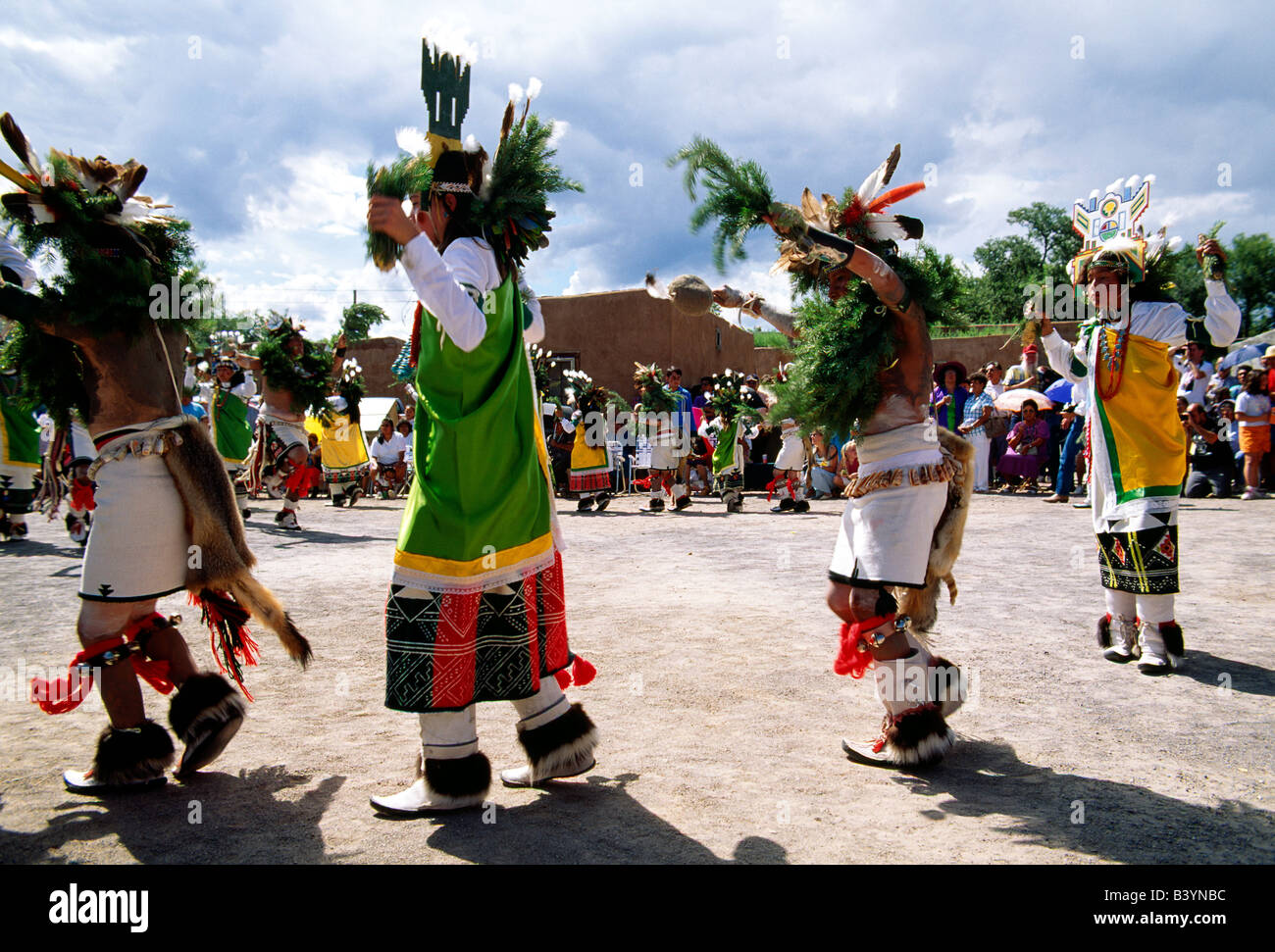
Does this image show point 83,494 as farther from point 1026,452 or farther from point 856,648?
point 1026,452

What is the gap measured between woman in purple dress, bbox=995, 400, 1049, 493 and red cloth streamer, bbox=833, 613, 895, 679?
1240cm

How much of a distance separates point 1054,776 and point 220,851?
2.72 m

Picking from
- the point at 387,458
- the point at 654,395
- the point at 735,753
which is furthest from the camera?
the point at 387,458

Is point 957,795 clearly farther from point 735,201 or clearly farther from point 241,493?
point 241,493

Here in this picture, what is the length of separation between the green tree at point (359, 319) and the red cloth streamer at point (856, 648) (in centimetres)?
2018

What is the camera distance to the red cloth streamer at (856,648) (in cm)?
308

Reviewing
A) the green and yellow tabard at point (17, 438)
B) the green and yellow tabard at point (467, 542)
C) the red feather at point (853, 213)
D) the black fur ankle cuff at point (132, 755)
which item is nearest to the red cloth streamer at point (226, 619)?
the black fur ankle cuff at point (132, 755)

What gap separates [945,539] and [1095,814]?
1051 millimetres

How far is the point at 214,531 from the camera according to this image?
3.15 metres

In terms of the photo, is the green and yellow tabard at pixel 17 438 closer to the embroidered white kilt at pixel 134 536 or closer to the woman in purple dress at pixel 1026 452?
the embroidered white kilt at pixel 134 536

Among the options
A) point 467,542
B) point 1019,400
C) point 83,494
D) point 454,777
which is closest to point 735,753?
point 454,777

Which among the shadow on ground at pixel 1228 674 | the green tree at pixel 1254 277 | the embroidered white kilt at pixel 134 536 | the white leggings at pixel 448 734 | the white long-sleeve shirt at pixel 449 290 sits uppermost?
the green tree at pixel 1254 277

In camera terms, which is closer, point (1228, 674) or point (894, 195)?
point (894, 195)
